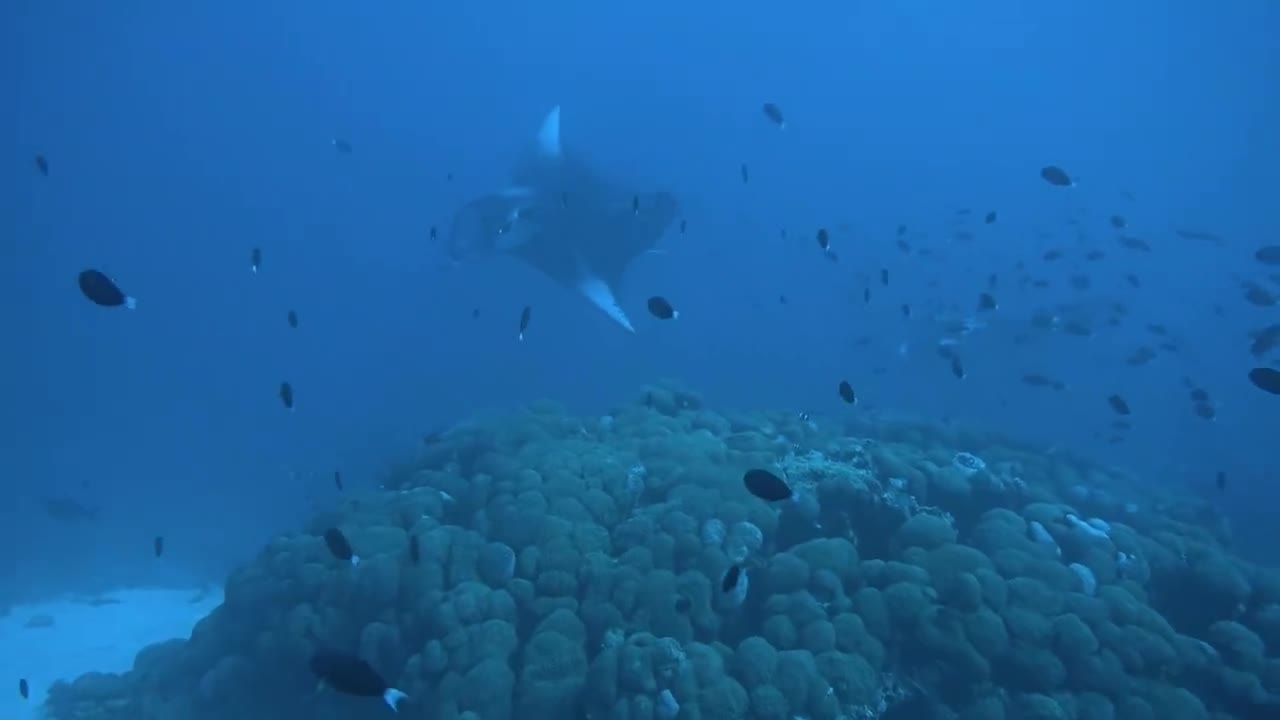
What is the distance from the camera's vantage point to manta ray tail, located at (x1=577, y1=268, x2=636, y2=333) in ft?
56.2

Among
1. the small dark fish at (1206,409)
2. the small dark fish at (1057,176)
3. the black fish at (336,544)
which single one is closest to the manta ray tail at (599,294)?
the small dark fish at (1057,176)

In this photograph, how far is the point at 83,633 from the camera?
18.3m

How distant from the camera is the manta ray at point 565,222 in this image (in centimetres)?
1770

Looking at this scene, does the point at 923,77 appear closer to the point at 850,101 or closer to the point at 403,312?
the point at 850,101

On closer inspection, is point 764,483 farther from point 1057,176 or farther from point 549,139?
point 549,139

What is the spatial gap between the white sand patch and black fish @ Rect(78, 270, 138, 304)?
12.4 m

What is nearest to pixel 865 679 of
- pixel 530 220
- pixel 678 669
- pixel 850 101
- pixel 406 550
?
pixel 678 669

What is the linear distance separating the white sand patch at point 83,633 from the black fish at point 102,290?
487 inches

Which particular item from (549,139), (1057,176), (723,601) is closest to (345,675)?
(723,601)

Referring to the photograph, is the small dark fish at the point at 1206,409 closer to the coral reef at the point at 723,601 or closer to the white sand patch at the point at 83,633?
the coral reef at the point at 723,601

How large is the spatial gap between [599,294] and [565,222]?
237cm

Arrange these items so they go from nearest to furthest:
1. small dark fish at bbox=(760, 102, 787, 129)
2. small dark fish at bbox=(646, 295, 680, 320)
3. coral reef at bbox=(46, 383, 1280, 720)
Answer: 1. coral reef at bbox=(46, 383, 1280, 720)
2. small dark fish at bbox=(646, 295, 680, 320)
3. small dark fish at bbox=(760, 102, 787, 129)

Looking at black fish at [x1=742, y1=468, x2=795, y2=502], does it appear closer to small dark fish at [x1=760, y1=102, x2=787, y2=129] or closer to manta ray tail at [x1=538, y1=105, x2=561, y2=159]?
small dark fish at [x1=760, y1=102, x2=787, y2=129]

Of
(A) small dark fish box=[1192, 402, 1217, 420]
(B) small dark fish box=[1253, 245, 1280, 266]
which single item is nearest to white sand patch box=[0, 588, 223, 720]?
(A) small dark fish box=[1192, 402, 1217, 420]
